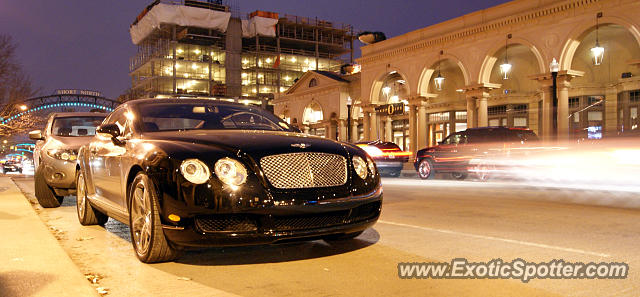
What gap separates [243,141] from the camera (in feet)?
→ 15.5

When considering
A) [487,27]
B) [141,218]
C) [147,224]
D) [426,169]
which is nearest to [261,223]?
[147,224]

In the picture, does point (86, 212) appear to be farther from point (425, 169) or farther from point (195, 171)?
point (425, 169)

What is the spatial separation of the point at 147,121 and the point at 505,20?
22.9 metres

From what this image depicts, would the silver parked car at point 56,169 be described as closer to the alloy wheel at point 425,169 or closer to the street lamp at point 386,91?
the alloy wheel at point 425,169

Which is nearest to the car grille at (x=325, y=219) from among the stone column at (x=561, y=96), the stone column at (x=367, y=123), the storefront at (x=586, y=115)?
the stone column at (x=561, y=96)

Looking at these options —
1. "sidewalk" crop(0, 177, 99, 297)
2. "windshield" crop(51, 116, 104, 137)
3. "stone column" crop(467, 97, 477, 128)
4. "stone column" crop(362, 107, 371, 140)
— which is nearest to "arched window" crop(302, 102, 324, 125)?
"stone column" crop(362, 107, 371, 140)

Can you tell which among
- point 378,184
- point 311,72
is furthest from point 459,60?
point 378,184

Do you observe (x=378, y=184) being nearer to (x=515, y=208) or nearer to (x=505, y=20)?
(x=515, y=208)

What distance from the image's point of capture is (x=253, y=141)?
15.6 feet

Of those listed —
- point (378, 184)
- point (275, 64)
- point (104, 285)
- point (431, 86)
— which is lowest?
point (104, 285)

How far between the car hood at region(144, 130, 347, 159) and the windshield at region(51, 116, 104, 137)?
644 cm

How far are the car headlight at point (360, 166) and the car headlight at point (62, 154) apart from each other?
20.3ft

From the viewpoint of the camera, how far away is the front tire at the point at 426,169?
759 inches

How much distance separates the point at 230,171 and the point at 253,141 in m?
0.49
